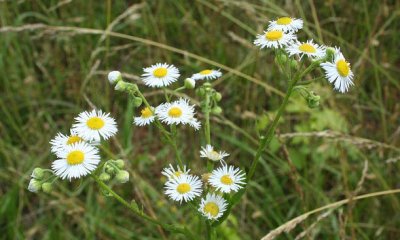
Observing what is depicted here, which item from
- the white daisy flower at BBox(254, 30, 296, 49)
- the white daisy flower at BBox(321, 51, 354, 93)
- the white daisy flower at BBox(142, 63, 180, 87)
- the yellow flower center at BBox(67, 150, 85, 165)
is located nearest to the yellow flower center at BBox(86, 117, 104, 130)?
the yellow flower center at BBox(67, 150, 85, 165)

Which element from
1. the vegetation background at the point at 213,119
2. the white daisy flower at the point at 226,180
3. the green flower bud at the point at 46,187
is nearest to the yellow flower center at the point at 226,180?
the white daisy flower at the point at 226,180

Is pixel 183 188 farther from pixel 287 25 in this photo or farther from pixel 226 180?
pixel 287 25

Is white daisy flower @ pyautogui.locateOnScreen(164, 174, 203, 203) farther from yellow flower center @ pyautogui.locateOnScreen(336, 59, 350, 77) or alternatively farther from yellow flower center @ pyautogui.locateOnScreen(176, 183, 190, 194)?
yellow flower center @ pyautogui.locateOnScreen(336, 59, 350, 77)

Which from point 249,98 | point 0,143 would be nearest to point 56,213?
point 0,143

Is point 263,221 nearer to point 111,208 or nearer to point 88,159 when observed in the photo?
point 111,208

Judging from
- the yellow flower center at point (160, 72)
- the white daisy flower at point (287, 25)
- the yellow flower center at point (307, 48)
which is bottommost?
the yellow flower center at point (307, 48)

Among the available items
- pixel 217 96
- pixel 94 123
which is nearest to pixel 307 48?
pixel 217 96

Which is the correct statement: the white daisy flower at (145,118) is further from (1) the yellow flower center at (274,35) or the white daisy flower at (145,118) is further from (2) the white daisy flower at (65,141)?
(1) the yellow flower center at (274,35)
